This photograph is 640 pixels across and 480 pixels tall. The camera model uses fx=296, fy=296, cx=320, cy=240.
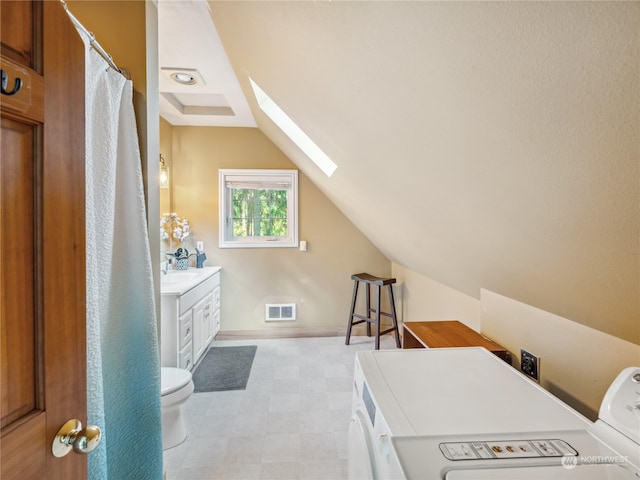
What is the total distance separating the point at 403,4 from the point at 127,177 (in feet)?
3.81

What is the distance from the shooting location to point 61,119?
622mm

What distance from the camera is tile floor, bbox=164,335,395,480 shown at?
1661 mm

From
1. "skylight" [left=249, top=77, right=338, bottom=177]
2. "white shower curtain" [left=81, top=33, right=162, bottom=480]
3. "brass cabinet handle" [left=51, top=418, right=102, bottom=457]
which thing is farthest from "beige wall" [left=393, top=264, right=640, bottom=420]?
"white shower curtain" [left=81, top=33, right=162, bottom=480]

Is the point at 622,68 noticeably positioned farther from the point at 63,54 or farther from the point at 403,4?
the point at 63,54

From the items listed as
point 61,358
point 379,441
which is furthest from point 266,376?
point 61,358

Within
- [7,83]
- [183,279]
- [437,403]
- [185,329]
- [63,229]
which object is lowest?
[185,329]

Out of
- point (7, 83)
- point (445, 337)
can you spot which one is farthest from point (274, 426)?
point (7, 83)

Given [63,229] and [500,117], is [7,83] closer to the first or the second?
[63,229]

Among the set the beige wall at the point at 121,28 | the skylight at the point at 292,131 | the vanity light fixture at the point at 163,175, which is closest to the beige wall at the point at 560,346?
the skylight at the point at 292,131

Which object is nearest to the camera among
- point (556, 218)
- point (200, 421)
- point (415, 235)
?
point (556, 218)

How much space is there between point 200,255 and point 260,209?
34.0 inches

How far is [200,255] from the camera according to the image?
11.0 ft

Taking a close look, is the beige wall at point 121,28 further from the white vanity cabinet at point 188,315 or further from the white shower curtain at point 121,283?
the white vanity cabinet at point 188,315

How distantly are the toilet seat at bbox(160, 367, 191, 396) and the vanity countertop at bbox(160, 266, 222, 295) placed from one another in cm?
58
